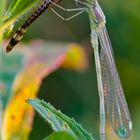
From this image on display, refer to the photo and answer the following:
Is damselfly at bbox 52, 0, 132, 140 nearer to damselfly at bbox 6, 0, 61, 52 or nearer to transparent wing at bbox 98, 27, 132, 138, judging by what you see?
transparent wing at bbox 98, 27, 132, 138

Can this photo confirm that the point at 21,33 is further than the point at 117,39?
No

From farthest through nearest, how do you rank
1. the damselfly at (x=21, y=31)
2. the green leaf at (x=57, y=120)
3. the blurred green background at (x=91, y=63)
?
the blurred green background at (x=91, y=63), the damselfly at (x=21, y=31), the green leaf at (x=57, y=120)

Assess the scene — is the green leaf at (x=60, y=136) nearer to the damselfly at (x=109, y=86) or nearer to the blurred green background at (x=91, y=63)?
the damselfly at (x=109, y=86)

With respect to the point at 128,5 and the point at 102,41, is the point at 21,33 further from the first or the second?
the point at 128,5

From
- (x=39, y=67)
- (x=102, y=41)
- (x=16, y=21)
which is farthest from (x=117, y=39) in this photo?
(x=16, y=21)

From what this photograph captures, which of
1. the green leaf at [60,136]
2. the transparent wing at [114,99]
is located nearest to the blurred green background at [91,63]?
the transparent wing at [114,99]

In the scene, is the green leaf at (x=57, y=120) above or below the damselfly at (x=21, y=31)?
below
